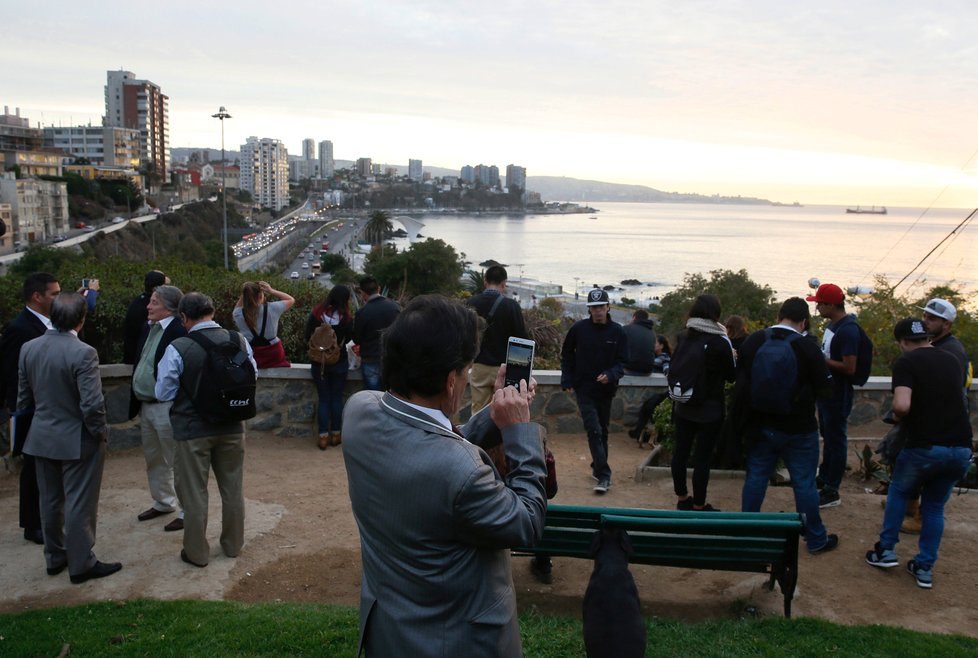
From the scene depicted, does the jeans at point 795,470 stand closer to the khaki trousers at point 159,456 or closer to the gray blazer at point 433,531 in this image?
the gray blazer at point 433,531

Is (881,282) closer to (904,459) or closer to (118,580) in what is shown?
(904,459)

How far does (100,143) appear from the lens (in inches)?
6914

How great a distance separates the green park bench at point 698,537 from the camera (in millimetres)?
4184

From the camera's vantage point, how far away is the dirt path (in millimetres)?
4531

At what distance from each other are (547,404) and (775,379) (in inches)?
142

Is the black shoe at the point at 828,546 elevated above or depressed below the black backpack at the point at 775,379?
below

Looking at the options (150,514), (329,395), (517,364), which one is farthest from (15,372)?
(517,364)

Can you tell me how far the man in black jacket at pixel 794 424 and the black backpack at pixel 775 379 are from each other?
0.01 metres

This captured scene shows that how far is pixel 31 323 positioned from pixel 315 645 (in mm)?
3258

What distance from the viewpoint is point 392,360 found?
2070mm

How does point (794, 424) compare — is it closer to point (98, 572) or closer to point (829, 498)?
point (829, 498)

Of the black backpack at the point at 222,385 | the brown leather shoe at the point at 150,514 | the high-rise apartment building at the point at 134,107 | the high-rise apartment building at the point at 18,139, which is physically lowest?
the brown leather shoe at the point at 150,514

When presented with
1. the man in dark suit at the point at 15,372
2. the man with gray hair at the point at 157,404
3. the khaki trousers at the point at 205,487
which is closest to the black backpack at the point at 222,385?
the khaki trousers at the point at 205,487

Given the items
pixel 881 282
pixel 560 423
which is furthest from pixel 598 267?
pixel 560 423
